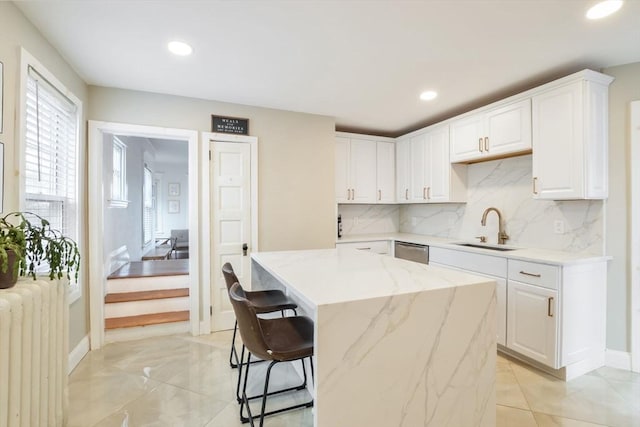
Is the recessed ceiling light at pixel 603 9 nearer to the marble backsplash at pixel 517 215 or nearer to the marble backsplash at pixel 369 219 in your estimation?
the marble backsplash at pixel 517 215

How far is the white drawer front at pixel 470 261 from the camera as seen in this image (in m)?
2.66

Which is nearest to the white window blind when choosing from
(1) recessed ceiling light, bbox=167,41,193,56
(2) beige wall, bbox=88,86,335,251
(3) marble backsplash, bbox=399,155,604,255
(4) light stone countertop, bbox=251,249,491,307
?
(2) beige wall, bbox=88,86,335,251

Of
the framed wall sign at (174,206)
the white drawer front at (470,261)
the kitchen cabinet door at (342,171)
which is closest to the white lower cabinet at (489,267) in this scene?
the white drawer front at (470,261)

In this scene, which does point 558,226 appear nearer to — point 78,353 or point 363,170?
point 363,170

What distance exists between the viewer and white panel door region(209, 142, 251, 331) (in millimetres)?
3240

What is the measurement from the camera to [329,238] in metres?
3.74

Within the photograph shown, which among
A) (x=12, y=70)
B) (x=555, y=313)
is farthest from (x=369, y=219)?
(x=12, y=70)

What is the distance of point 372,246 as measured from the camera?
13.0ft

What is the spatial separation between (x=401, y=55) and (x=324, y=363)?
223 cm

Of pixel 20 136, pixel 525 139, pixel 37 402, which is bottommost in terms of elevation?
pixel 37 402

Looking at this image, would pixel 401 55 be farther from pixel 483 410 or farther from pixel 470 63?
pixel 483 410

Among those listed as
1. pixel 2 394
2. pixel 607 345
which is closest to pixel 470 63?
pixel 607 345

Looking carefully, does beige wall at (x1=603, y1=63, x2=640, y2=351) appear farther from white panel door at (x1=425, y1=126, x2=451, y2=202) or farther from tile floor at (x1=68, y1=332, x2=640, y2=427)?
white panel door at (x1=425, y1=126, x2=451, y2=202)

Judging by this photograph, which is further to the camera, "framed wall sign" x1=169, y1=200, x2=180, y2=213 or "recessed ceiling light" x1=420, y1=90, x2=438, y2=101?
"framed wall sign" x1=169, y1=200, x2=180, y2=213
